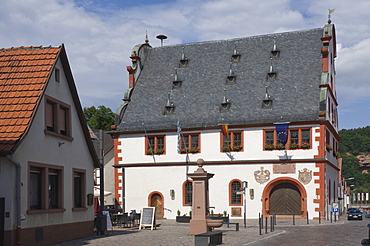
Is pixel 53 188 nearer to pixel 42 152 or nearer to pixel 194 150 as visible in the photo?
pixel 42 152

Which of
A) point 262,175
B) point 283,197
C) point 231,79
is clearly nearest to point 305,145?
point 262,175

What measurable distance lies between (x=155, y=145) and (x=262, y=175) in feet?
29.4

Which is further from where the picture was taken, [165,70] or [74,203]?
[165,70]

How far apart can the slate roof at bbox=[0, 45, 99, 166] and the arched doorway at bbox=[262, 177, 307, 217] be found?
2231 cm

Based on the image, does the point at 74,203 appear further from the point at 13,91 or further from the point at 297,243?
the point at 297,243

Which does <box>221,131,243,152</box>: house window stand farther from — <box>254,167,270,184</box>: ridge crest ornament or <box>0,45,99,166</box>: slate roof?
<box>0,45,99,166</box>: slate roof

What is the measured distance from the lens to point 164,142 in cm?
4716

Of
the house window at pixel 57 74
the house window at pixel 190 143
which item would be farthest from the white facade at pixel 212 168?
the house window at pixel 57 74

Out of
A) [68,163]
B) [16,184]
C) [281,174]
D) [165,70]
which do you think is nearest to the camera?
[16,184]

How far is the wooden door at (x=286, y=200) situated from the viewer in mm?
43312

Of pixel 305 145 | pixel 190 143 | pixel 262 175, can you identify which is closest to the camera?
pixel 305 145

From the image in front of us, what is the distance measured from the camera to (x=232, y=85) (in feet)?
156

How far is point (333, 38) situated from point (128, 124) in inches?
724

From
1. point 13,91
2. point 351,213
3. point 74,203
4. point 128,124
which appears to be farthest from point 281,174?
point 13,91
